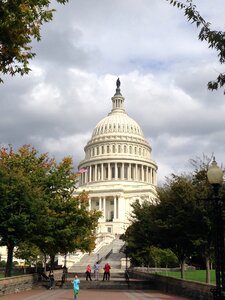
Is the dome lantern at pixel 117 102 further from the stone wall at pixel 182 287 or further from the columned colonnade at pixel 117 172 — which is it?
the stone wall at pixel 182 287

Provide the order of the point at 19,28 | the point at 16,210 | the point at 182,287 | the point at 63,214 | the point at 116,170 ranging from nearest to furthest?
the point at 19,28 < the point at 182,287 < the point at 16,210 < the point at 63,214 < the point at 116,170

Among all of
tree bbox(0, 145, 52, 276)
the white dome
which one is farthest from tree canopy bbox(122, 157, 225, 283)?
the white dome

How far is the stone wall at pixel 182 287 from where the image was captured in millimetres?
20370

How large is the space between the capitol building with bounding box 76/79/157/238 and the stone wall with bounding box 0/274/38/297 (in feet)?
242

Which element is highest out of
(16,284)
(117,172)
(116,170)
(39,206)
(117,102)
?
(117,102)

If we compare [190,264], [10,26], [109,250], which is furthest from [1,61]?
[109,250]

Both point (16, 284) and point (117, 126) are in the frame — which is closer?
point (16, 284)

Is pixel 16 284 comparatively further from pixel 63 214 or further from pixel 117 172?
pixel 117 172

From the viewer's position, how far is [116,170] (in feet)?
400

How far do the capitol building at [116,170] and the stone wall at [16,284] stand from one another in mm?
73739

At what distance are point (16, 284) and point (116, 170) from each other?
311ft

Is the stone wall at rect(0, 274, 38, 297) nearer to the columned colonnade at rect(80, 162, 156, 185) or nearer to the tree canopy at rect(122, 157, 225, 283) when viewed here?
the tree canopy at rect(122, 157, 225, 283)

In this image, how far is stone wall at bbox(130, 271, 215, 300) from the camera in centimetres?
2037

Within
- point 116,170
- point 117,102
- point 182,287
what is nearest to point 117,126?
point 116,170
